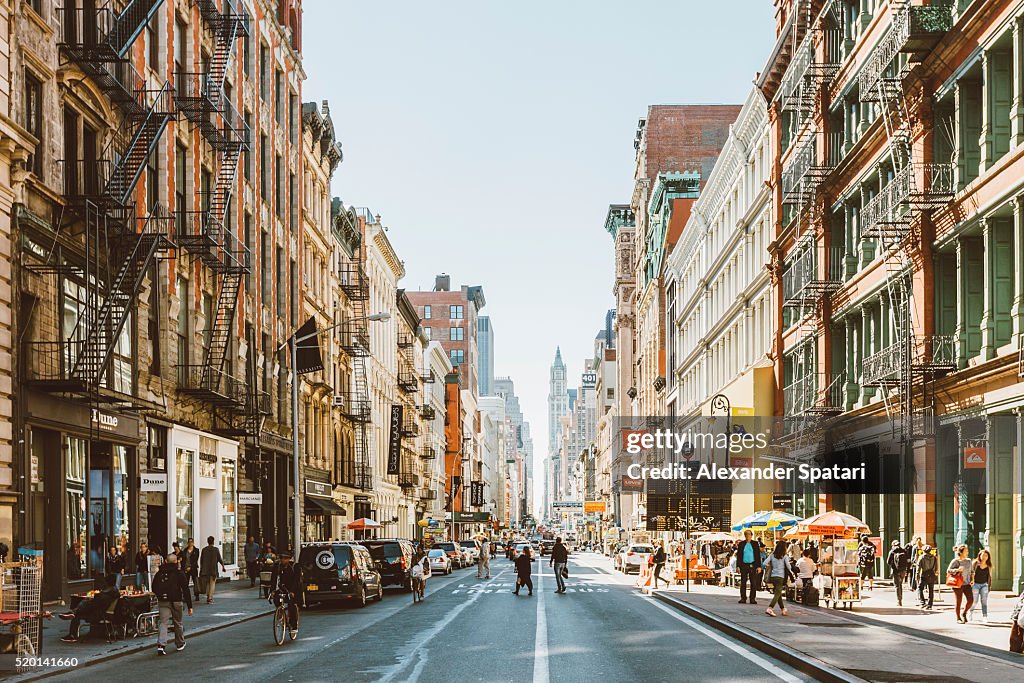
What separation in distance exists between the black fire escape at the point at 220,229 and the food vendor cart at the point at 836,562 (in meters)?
19.2

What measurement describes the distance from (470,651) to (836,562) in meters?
13.9

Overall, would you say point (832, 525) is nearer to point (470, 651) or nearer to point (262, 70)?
point (470, 651)

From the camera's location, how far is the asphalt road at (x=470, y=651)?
17672mm

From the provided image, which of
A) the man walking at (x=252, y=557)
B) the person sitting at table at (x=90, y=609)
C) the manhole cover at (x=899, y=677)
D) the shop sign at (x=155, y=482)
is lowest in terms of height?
the man walking at (x=252, y=557)

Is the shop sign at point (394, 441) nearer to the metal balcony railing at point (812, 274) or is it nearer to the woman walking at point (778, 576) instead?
the metal balcony railing at point (812, 274)

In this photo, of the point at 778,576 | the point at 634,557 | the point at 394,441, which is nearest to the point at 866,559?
the point at 778,576

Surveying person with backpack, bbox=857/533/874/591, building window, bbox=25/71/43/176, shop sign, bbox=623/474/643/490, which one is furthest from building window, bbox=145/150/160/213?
shop sign, bbox=623/474/643/490

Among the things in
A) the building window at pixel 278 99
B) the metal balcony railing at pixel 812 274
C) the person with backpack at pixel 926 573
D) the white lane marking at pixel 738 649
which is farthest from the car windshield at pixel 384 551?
the building window at pixel 278 99

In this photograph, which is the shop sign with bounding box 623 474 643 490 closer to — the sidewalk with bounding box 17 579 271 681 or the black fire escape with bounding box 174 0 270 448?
the black fire escape with bounding box 174 0 270 448

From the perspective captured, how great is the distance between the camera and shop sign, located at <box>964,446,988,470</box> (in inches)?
1153

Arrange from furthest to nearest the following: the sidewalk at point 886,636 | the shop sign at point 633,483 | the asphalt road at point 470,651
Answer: the shop sign at point 633,483 < the asphalt road at point 470,651 < the sidewalk at point 886,636

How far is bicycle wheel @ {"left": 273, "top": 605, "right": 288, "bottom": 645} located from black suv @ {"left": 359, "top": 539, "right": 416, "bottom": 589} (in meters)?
19.4

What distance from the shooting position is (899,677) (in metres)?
15.9

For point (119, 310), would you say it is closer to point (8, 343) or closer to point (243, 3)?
point (8, 343)
